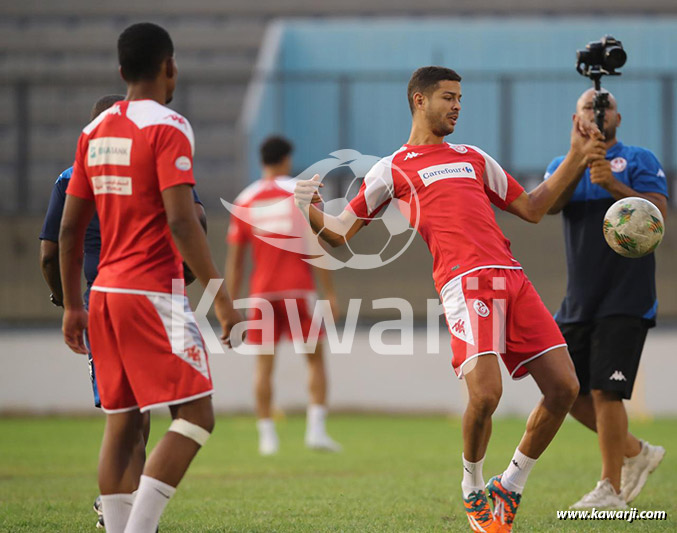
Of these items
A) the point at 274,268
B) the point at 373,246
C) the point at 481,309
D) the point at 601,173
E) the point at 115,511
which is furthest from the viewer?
the point at 373,246

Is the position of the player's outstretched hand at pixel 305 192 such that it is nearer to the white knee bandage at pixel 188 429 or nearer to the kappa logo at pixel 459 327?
the kappa logo at pixel 459 327

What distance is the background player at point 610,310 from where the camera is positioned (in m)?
6.05

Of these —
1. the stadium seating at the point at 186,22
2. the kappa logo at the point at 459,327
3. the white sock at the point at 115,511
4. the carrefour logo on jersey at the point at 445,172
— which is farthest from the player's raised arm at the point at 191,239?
the stadium seating at the point at 186,22

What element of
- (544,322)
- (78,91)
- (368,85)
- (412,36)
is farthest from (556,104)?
(544,322)

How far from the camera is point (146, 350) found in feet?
13.4

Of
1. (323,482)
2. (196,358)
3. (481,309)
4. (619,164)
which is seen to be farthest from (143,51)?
(323,482)

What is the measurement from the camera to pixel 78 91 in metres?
13.9

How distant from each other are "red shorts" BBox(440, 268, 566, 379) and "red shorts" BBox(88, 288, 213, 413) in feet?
4.80

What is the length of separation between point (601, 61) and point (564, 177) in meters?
0.78

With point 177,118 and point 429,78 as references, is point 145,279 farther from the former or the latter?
point 429,78

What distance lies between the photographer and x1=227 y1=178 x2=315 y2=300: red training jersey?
9961 millimetres

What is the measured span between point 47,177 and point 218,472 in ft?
22.3

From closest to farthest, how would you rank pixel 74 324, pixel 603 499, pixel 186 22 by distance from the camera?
pixel 74 324
pixel 603 499
pixel 186 22

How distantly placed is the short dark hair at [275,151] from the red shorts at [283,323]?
1.38 meters
